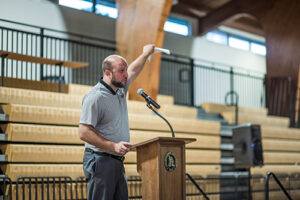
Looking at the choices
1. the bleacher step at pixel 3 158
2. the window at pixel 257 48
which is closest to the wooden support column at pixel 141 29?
the bleacher step at pixel 3 158

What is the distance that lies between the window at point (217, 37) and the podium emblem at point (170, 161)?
35.1 feet

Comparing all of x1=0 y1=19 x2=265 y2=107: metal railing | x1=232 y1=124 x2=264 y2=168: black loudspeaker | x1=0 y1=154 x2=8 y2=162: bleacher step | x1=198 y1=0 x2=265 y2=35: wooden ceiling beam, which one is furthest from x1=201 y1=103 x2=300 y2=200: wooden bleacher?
x1=0 y1=154 x2=8 y2=162: bleacher step

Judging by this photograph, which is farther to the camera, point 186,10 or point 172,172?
point 186,10

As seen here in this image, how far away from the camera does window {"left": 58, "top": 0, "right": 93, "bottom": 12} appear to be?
9.91 meters

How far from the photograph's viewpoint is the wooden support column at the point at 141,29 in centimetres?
717

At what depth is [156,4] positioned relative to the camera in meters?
7.22

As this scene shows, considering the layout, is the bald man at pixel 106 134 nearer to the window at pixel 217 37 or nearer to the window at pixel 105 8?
the window at pixel 105 8

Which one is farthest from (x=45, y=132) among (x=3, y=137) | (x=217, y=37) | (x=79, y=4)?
(x=217, y=37)

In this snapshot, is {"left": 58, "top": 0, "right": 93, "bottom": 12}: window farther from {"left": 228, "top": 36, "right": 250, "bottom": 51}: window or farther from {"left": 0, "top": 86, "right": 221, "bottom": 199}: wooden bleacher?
{"left": 228, "top": 36, "right": 250, "bottom": 51}: window

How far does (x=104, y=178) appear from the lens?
2738 millimetres

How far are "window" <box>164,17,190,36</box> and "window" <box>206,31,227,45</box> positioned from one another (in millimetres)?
870

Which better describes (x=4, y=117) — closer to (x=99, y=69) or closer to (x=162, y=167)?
(x=162, y=167)

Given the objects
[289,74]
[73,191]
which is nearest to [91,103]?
[73,191]

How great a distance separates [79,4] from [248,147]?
5875 millimetres
